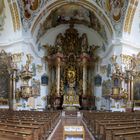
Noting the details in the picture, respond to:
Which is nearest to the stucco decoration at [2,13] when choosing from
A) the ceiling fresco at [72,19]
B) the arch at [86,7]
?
the arch at [86,7]

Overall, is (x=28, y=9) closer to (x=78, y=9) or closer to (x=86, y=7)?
(x=78, y=9)

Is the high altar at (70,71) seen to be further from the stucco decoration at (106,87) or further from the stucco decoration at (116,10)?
the stucco decoration at (116,10)

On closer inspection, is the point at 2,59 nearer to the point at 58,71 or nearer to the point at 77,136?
the point at 58,71

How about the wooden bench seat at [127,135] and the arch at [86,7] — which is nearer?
the wooden bench seat at [127,135]

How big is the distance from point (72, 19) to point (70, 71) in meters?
4.41

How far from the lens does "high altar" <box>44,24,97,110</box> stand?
2309cm

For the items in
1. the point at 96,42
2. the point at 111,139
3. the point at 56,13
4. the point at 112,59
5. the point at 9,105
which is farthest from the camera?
the point at 96,42

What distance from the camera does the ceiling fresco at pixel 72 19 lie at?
73.8 feet

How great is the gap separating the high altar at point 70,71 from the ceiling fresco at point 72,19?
89 centimetres

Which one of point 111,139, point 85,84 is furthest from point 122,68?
point 111,139

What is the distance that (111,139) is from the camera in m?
5.28

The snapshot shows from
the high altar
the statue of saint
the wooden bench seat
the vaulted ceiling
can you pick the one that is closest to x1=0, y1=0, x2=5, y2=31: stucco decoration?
the vaulted ceiling

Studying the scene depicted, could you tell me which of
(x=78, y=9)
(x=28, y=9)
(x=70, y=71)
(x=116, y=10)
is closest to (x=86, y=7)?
(x=78, y=9)

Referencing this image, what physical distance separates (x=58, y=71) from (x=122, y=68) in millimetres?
5629
